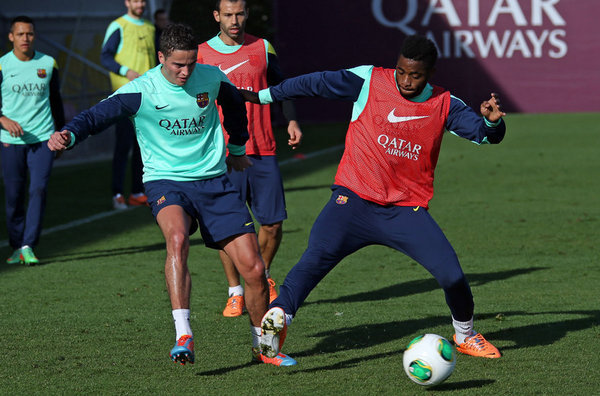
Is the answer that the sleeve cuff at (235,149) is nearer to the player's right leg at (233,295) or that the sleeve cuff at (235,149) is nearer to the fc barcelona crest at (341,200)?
the fc barcelona crest at (341,200)

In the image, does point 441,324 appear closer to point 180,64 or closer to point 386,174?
point 386,174

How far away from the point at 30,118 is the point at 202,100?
402cm

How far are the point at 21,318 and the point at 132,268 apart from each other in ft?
6.82

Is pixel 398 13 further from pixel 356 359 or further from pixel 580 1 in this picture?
pixel 356 359

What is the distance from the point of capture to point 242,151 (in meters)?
6.68

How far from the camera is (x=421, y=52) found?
5.62m

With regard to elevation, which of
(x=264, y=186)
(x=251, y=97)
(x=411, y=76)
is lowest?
(x=264, y=186)

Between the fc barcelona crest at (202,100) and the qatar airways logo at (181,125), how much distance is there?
0.07m

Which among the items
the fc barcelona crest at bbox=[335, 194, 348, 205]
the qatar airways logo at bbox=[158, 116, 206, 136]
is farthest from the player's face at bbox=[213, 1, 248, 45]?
the fc barcelona crest at bbox=[335, 194, 348, 205]

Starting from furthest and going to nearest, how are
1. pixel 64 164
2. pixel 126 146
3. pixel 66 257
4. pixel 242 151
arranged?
pixel 64 164 → pixel 126 146 → pixel 66 257 → pixel 242 151

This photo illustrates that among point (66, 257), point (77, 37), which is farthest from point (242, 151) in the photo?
point (77, 37)

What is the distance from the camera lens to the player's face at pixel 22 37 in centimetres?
945

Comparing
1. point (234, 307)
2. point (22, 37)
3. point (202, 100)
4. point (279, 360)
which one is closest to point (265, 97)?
point (202, 100)

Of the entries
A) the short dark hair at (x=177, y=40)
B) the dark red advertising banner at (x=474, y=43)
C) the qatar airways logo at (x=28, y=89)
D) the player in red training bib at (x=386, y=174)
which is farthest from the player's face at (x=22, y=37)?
the dark red advertising banner at (x=474, y=43)
